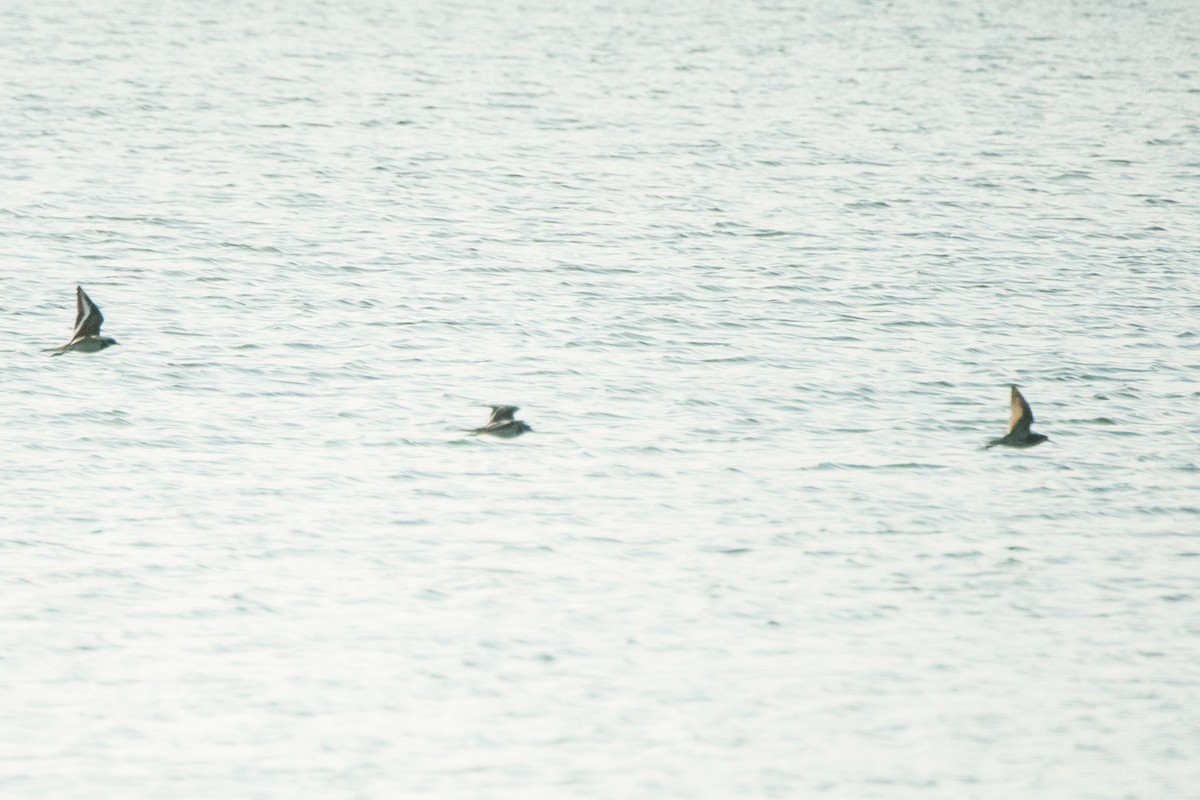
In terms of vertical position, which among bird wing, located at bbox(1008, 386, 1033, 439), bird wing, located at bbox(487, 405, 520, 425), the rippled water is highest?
bird wing, located at bbox(1008, 386, 1033, 439)

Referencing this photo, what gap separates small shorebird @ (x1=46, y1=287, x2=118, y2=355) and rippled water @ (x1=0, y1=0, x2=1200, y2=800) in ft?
1.11

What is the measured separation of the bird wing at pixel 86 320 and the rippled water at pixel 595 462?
702mm

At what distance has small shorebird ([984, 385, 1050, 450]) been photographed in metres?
21.9

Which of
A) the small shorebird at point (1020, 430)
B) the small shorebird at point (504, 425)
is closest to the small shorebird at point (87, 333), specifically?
the small shorebird at point (504, 425)

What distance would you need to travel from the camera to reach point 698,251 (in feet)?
112

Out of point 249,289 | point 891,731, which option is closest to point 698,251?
point 249,289

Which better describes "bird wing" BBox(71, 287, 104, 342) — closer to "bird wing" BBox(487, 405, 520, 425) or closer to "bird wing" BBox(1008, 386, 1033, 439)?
"bird wing" BBox(487, 405, 520, 425)

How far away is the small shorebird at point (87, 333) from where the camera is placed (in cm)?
2462

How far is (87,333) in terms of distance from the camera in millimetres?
25078

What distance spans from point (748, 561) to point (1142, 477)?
5.94 meters

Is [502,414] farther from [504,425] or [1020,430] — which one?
[1020,430]

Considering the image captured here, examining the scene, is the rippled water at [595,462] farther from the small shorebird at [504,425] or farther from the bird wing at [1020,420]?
the bird wing at [1020,420]

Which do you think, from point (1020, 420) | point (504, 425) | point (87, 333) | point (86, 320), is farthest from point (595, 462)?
point (87, 333)

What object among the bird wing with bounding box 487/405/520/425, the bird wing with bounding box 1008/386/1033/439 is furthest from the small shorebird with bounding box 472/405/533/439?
the bird wing with bounding box 1008/386/1033/439
